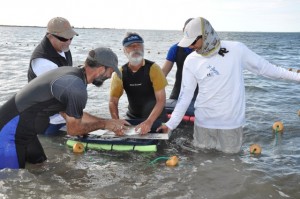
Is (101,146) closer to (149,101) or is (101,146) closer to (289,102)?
(149,101)

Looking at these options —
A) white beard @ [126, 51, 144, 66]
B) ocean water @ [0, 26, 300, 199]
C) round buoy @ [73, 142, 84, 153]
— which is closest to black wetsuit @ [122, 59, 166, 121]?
white beard @ [126, 51, 144, 66]

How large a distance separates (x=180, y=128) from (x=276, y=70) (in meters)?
3.14

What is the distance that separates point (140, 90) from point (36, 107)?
2645mm

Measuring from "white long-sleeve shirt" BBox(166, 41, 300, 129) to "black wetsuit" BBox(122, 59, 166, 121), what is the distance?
3.83ft

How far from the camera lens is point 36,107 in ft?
14.4

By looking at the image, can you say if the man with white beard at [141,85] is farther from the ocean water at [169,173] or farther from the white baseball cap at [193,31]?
the white baseball cap at [193,31]

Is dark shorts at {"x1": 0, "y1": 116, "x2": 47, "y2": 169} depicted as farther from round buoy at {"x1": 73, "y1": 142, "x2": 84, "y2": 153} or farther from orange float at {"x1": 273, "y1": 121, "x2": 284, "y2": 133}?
orange float at {"x1": 273, "y1": 121, "x2": 284, "y2": 133}

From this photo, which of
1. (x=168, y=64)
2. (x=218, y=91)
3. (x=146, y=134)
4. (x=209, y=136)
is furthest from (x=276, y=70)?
(x=168, y=64)

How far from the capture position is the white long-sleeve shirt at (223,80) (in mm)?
5328

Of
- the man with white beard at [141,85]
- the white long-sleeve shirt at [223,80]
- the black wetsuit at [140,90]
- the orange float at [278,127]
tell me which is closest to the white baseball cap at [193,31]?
the white long-sleeve shirt at [223,80]

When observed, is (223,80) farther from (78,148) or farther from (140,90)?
(78,148)

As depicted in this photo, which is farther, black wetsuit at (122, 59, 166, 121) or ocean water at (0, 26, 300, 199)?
black wetsuit at (122, 59, 166, 121)

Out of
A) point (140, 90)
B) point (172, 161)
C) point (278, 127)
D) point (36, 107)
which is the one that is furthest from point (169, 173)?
point (278, 127)

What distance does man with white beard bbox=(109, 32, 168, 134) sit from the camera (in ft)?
20.5
